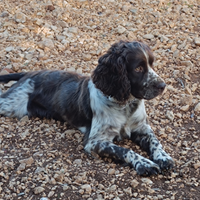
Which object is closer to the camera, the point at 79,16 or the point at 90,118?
the point at 90,118

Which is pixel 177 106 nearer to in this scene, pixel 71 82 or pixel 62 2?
pixel 71 82

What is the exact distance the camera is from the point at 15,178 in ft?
14.0

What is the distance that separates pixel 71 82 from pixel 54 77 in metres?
0.29

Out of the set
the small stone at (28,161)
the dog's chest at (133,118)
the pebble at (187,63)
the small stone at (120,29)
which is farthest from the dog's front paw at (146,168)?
the small stone at (120,29)

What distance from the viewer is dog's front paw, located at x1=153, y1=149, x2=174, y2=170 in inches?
172

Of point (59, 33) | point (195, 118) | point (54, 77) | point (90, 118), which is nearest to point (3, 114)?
point (54, 77)

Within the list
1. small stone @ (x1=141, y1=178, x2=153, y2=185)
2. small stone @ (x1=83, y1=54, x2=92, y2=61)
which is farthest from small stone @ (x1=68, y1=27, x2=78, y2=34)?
small stone @ (x1=141, y1=178, x2=153, y2=185)

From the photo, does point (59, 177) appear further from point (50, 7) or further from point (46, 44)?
point (50, 7)

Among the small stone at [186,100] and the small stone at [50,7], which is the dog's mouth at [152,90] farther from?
the small stone at [50,7]

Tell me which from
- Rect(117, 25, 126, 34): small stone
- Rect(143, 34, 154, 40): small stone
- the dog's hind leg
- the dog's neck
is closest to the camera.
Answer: the dog's neck

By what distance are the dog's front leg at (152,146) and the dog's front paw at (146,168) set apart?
134 millimetres

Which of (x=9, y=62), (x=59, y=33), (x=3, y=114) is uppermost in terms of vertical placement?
(x=59, y=33)

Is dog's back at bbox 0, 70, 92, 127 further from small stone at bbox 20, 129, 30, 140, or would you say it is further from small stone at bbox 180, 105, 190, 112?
small stone at bbox 180, 105, 190, 112

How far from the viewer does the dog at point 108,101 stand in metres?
4.50
